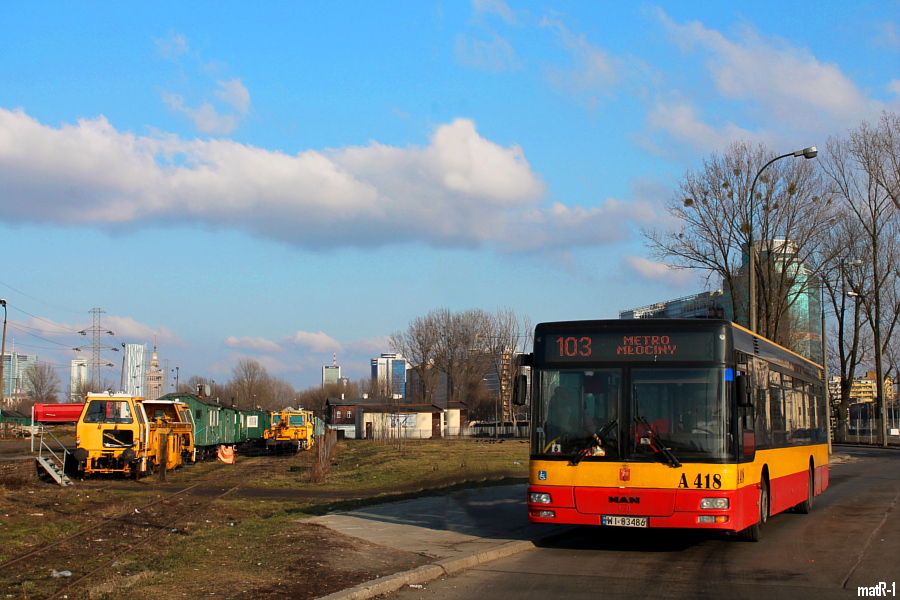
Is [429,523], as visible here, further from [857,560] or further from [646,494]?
[857,560]

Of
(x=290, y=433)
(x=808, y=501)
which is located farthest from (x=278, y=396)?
(x=808, y=501)

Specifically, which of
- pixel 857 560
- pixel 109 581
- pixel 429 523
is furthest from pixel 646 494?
pixel 109 581

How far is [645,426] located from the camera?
34.5 ft

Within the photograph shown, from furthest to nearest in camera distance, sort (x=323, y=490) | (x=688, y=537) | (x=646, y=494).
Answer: (x=323, y=490)
(x=688, y=537)
(x=646, y=494)

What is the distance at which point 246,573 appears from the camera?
8875 millimetres

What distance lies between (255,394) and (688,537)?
12257cm

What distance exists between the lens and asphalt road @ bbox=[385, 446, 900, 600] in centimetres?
848

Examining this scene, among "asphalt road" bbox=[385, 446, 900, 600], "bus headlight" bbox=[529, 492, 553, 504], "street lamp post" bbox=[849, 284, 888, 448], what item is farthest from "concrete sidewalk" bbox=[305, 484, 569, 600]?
"street lamp post" bbox=[849, 284, 888, 448]

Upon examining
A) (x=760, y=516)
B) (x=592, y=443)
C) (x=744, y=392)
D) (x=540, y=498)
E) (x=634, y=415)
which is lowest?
(x=760, y=516)

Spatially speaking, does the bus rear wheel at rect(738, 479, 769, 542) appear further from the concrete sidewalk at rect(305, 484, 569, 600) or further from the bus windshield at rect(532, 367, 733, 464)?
the concrete sidewalk at rect(305, 484, 569, 600)

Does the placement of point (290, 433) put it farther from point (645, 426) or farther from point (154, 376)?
point (154, 376)

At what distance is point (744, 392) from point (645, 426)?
129 centimetres

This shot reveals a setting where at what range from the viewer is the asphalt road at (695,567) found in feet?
27.8

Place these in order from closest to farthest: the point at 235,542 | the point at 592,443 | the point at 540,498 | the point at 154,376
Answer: the point at 592,443 < the point at 540,498 < the point at 235,542 < the point at 154,376
